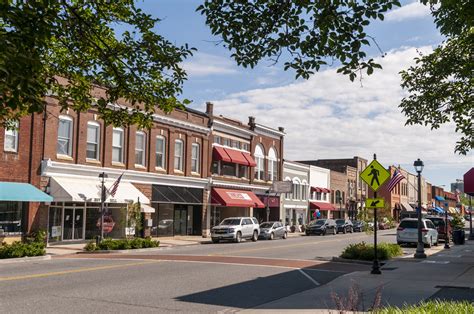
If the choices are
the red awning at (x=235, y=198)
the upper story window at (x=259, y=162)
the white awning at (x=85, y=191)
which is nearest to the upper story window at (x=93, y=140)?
the white awning at (x=85, y=191)

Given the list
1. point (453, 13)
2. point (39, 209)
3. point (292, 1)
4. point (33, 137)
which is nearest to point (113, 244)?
point (39, 209)

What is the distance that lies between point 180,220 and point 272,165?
15.2 meters

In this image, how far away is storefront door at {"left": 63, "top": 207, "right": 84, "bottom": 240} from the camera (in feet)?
94.2

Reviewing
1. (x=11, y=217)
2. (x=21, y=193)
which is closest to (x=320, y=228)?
(x=11, y=217)

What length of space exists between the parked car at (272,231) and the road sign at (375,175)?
72.5ft

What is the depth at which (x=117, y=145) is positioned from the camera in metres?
32.7

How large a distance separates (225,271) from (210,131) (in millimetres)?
25437

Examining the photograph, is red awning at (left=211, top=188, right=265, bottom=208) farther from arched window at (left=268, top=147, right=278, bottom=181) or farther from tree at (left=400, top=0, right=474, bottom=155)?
tree at (left=400, top=0, right=474, bottom=155)

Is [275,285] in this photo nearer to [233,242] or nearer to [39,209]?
[39,209]

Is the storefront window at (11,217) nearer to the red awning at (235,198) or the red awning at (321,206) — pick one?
the red awning at (235,198)

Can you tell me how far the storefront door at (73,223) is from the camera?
2872cm

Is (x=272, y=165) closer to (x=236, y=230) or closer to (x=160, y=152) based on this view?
(x=160, y=152)

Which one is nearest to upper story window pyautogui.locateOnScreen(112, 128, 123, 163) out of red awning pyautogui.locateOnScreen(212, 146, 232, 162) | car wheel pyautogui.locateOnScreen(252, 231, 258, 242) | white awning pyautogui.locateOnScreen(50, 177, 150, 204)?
white awning pyautogui.locateOnScreen(50, 177, 150, 204)

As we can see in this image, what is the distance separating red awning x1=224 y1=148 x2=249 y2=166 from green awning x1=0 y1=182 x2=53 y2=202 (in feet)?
62.6
